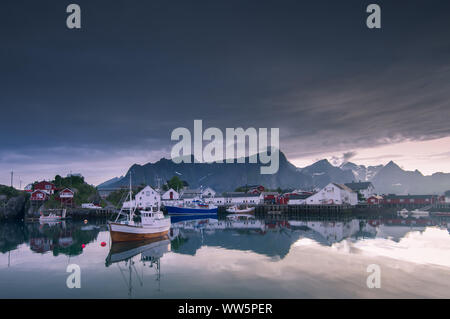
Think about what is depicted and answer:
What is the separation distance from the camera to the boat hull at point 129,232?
31.9 m

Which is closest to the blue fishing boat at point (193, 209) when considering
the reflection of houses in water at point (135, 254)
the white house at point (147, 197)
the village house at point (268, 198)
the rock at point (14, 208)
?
the white house at point (147, 197)

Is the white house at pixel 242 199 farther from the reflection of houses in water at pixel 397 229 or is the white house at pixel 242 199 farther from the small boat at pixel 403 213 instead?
the reflection of houses in water at pixel 397 229

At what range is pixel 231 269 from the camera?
70.1 feet

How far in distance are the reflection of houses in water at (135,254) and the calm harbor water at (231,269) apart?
72 millimetres

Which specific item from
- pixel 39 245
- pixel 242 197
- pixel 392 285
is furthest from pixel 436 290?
pixel 242 197

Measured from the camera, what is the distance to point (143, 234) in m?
34.6

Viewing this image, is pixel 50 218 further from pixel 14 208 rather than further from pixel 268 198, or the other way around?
pixel 268 198

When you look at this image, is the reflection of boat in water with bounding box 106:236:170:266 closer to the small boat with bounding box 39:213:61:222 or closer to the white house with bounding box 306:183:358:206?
the small boat with bounding box 39:213:61:222

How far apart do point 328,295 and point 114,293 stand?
11.6 meters

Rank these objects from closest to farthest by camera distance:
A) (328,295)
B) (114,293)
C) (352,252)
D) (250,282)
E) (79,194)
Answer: (328,295), (114,293), (250,282), (352,252), (79,194)

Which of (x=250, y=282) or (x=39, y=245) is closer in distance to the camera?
(x=250, y=282)

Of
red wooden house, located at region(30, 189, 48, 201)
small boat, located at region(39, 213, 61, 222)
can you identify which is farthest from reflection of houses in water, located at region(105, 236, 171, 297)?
red wooden house, located at region(30, 189, 48, 201)

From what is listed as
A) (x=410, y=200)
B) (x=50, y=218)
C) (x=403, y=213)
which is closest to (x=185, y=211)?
(x=50, y=218)
